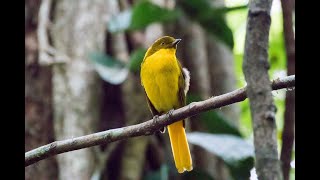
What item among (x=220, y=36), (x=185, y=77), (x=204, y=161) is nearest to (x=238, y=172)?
(x=185, y=77)

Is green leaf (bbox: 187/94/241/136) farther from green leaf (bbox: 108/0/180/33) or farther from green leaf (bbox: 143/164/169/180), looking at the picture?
green leaf (bbox: 108/0/180/33)

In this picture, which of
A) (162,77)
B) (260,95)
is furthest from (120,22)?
(260,95)

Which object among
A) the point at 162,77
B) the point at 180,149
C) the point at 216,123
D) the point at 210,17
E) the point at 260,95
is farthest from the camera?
the point at 210,17

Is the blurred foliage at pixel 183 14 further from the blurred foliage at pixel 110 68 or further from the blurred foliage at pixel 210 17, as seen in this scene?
the blurred foliage at pixel 110 68

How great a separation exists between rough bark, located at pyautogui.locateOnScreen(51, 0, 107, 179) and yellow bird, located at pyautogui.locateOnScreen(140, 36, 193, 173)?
816mm

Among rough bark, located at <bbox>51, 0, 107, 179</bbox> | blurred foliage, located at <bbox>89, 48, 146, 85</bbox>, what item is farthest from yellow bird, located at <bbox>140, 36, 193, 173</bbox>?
rough bark, located at <bbox>51, 0, 107, 179</bbox>

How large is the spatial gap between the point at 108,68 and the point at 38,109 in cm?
43

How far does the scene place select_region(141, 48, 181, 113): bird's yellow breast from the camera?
205cm

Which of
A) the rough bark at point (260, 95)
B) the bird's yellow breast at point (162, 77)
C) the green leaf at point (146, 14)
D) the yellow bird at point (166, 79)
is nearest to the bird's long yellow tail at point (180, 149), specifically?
the yellow bird at point (166, 79)

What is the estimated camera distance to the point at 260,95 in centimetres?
73

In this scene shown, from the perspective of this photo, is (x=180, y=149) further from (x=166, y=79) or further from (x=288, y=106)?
(x=288, y=106)

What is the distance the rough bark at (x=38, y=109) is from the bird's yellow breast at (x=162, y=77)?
0.96m
